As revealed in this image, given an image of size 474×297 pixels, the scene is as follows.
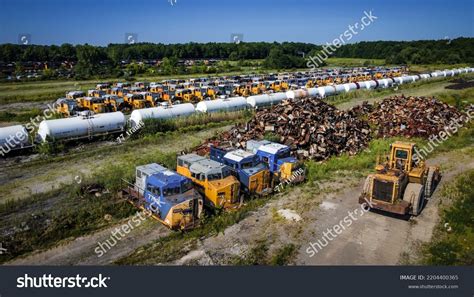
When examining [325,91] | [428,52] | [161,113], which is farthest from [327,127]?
[428,52]

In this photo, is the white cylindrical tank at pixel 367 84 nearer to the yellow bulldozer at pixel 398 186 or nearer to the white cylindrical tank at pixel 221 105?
the white cylindrical tank at pixel 221 105

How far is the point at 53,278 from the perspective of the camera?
11.4 meters

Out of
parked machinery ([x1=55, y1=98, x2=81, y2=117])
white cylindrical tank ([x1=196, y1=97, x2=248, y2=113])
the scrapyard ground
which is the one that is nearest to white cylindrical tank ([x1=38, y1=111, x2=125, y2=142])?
white cylindrical tank ([x1=196, y1=97, x2=248, y2=113])

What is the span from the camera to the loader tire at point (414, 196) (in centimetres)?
1766

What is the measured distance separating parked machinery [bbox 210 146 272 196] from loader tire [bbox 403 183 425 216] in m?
7.10

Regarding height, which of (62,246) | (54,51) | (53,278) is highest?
(54,51)

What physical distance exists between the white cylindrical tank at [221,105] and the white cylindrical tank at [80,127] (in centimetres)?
990

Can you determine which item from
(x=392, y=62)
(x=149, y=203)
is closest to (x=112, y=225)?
(x=149, y=203)

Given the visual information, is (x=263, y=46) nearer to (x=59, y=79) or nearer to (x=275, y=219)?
(x=59, y=79)

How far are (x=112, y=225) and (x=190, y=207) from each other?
4.09 meters

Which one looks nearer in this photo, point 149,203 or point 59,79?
point 149,203

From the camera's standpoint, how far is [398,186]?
1728 cm

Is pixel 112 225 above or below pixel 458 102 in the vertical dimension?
below

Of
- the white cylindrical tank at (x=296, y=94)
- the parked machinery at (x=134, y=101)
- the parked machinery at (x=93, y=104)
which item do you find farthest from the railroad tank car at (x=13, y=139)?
the white cylindrical tank at (x=296, y=94)
